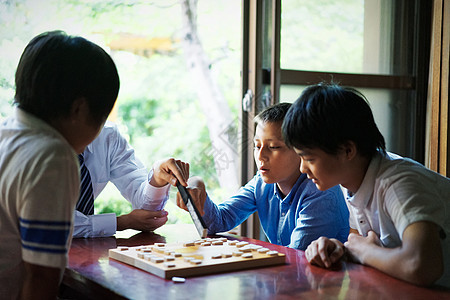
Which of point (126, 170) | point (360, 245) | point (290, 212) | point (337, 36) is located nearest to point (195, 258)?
point (360, 245)

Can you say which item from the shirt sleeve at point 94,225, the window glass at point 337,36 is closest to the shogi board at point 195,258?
the shirt sleeve at point 94,225

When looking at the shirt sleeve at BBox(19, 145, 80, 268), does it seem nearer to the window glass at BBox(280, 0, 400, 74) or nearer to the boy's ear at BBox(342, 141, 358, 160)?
the boy's ear at BBox(342, 141, 358, 160)

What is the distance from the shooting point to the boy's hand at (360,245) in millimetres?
1382

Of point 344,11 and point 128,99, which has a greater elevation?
point 344,11

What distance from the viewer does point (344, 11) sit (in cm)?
332

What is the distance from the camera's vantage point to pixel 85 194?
6.37ft

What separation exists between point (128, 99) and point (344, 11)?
10.2 feet

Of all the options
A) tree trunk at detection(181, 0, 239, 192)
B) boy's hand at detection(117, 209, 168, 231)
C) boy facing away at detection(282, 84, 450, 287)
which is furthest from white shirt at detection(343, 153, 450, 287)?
tree trunk at detection(181, 0, 239, 192)

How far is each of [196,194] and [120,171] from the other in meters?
0.40

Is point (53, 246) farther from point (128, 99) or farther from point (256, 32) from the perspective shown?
point (128, 99)

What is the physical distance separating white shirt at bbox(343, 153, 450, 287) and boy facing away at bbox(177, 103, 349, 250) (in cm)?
28

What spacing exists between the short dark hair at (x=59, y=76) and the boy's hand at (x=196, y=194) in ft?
2.45

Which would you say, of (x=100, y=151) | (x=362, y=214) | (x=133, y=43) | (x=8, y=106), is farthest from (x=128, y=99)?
(x=362, y=214)

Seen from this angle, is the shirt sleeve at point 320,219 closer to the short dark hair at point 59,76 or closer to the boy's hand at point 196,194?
the boy's hand at point 196,194
